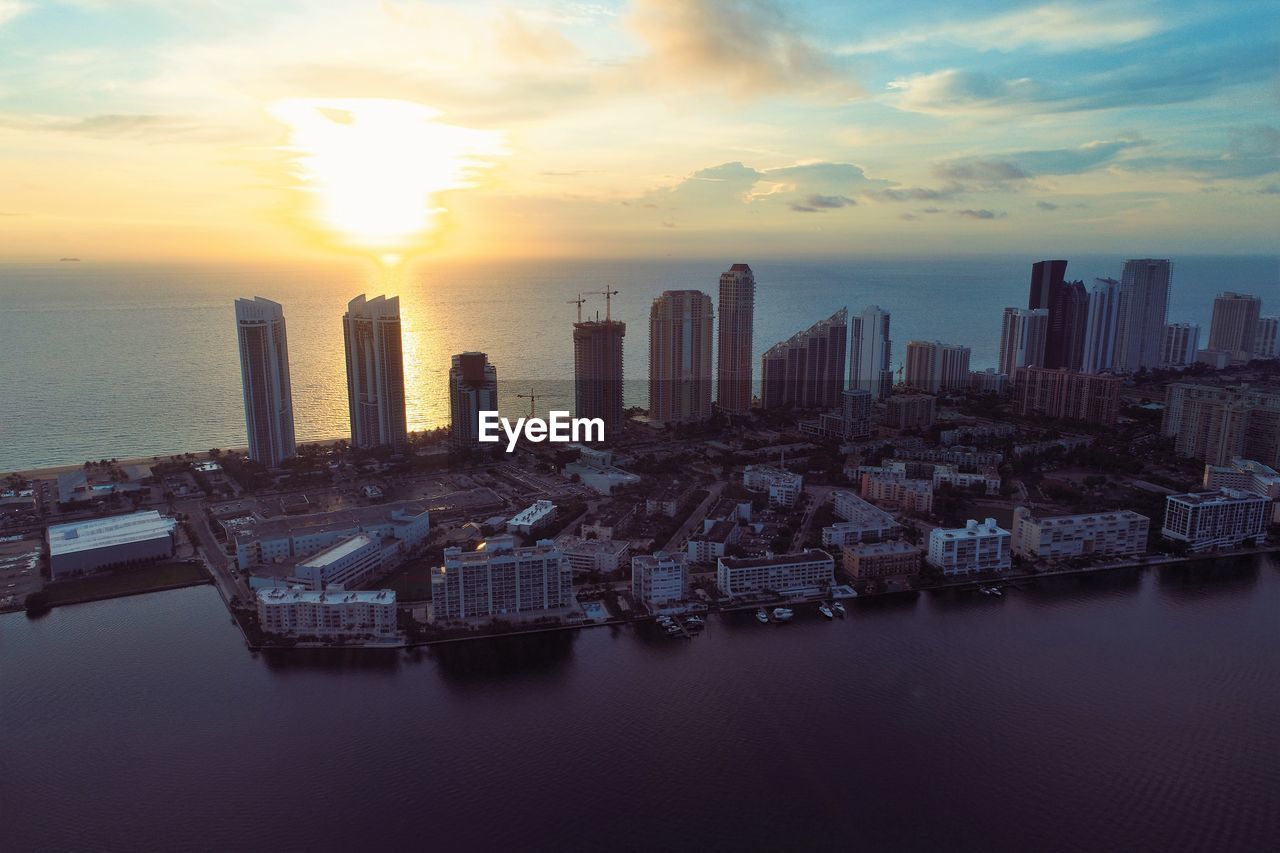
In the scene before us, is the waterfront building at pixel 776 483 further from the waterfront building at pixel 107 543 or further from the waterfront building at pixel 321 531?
the waterfront building at pixel 107 543

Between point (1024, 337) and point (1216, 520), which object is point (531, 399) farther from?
point (1024, 337)

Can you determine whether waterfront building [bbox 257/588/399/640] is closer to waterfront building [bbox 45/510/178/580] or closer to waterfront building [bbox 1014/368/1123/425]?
waterfront building [bbox 45/510/178/580]

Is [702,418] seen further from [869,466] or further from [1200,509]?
[1200,509]

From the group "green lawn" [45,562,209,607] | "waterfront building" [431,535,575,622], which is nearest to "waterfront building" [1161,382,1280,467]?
"waterfront building" [431,535,575,622]

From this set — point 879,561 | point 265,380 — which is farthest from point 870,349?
point 265,380

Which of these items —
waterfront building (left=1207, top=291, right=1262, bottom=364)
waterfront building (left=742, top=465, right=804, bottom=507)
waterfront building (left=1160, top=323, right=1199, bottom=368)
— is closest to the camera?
waterfront building (left=742, top=465, right=804, bottom=507)

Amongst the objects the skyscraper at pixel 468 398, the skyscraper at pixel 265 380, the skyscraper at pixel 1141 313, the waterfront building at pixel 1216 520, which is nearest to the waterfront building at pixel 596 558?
the skyscraper at pixel 468 398

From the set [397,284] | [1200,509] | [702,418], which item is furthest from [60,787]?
[397,284]
